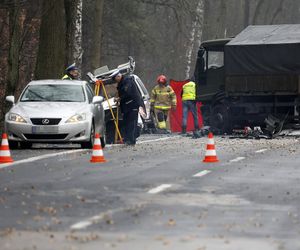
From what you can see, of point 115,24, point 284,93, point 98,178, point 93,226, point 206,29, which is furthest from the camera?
point 206,29

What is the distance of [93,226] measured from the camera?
11695 mm

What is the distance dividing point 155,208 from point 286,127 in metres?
20.9

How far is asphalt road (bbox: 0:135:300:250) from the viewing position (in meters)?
10.9

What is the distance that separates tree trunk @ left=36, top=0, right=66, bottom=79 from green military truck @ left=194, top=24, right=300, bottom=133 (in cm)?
505

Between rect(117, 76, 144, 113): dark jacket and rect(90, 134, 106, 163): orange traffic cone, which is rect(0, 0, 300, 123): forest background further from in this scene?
rect(90, 134, 106, 163): orange traffic cone

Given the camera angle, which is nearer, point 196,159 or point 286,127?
point 196,159

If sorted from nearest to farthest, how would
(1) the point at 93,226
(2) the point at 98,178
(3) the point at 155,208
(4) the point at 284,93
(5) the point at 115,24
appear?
(1) the point at 93,226 → (3) the point at 155,208 → (2) the point at 98,178 → (4) the point at 284,93 → (5) the point at 115,24

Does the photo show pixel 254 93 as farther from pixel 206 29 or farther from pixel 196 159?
pixel 206 29

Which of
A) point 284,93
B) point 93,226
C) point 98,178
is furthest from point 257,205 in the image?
point 284,93

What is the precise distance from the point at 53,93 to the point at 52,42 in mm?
7413

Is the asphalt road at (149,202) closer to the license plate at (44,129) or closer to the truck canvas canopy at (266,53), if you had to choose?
the license plate at (44,129)

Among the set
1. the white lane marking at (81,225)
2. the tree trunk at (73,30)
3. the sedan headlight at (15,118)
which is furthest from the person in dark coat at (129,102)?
the white lane marking at (81,225)

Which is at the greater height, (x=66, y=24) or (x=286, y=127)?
(x=66, y=24)

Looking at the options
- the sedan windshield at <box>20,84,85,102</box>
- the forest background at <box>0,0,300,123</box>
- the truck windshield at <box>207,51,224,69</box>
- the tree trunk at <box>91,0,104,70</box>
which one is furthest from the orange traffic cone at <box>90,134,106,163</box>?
the tree trunk at <box>91,0,104,70</box>
